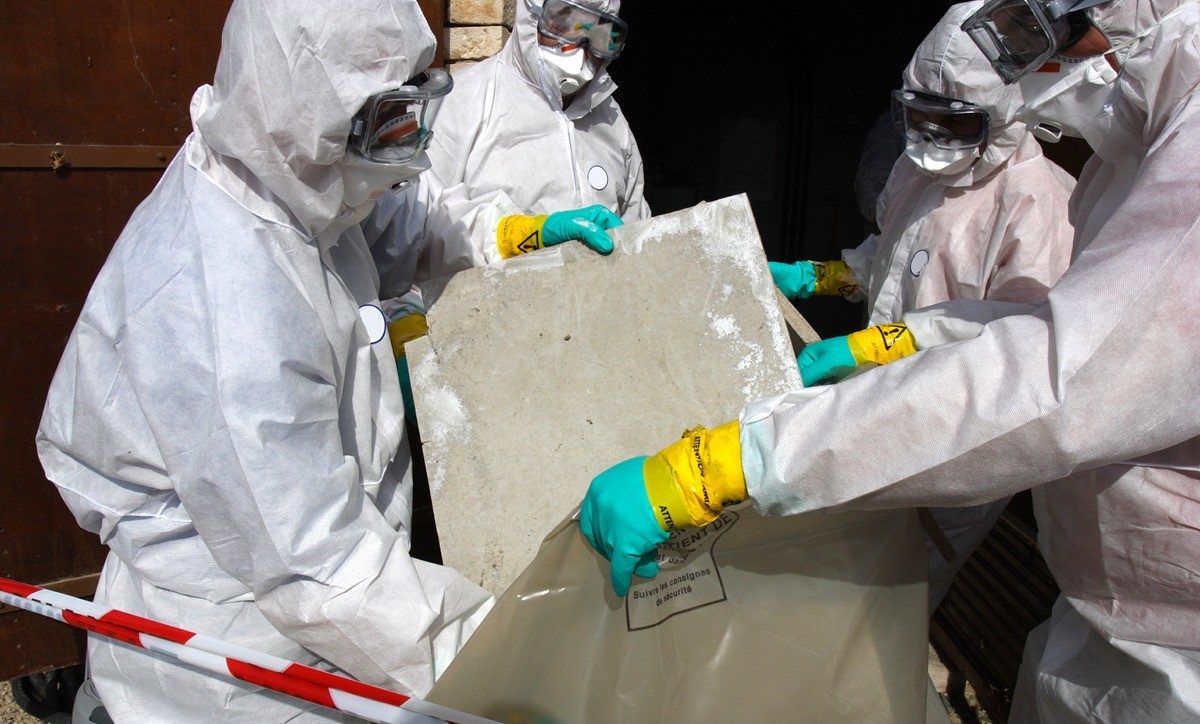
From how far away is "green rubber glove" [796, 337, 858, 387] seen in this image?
7.04ft

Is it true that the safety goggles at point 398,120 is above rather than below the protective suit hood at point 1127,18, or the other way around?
below

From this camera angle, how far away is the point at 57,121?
2.41 m

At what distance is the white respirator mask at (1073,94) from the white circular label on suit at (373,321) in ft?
4.42

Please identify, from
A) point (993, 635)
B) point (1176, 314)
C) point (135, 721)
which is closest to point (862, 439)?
point (1176, 314)

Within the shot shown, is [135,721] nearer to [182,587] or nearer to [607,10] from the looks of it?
[182,587]

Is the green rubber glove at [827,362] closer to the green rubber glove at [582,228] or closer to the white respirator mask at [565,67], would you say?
the green rubber glove at [582,228]

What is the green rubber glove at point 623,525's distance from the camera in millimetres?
1369

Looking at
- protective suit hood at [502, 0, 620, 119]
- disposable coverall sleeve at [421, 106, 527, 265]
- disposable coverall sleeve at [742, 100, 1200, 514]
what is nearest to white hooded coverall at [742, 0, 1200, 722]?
disposable coverall sleeve at [742, 100, 1200, 514]

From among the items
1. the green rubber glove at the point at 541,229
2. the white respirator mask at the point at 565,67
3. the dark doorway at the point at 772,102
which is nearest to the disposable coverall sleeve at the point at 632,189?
the white respirator mask at the point at 565,67

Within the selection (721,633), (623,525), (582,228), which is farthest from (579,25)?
(721,633)

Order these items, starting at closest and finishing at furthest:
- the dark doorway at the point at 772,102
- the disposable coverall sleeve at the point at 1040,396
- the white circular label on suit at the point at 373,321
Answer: the disposable coverall sleeve at the point at 1040,396, the white circular label on suit at the point at 373,321, the dark doorway at the point at 772,102

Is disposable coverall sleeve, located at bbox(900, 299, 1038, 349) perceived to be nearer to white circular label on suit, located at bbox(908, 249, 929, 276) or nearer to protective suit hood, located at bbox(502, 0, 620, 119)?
white circular label on suit, located at bbox(908, 249, 929, 276)

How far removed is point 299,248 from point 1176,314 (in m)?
1.38

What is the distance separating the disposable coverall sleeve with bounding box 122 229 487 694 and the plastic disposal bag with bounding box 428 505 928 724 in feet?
0.55
